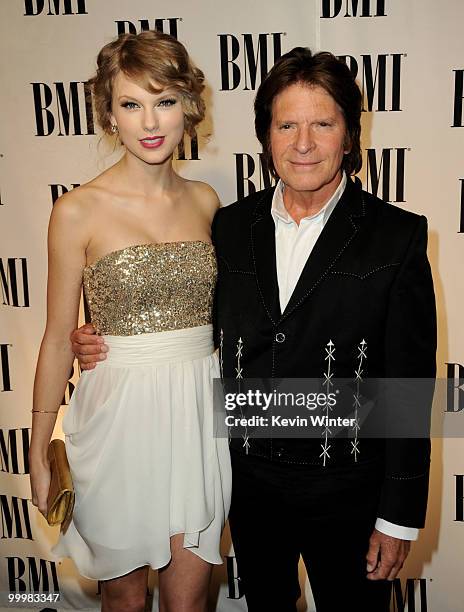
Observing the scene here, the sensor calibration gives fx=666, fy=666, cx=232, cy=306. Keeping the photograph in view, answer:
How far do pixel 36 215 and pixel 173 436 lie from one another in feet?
3.87

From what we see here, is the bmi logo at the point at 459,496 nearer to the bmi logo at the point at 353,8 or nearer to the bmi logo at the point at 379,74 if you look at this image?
the bmi logo at the point at 379,74

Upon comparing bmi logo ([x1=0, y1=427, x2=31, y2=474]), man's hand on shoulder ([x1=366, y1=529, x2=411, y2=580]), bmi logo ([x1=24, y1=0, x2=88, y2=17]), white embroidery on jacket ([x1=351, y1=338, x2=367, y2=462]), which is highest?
bmi logo ([x1=24, y1=0, x2=88, y2=17])

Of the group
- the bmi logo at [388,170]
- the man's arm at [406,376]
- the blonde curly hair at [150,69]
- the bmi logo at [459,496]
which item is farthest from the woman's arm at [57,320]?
the bmi logo at [459,496]

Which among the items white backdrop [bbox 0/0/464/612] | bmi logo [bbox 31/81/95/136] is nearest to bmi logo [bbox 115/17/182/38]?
white backdrop [bbox 0/0/464/612]

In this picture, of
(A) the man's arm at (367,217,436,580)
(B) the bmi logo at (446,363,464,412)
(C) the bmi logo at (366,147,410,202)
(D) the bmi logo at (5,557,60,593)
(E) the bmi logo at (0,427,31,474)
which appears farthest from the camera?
(D) the bmi logo at (5,557,60,593)

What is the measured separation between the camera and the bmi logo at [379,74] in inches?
88.0

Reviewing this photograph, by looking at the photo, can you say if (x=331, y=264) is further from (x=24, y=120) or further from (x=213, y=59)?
(x=24, y=120)

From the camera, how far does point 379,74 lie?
2.25 meters

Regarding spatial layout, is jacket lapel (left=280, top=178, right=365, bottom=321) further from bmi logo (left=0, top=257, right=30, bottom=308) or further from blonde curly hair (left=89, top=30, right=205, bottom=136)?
bmi logo (left=0, top=257, right=30, bottom=308)

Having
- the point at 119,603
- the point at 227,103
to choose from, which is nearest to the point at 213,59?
the point at 227,103

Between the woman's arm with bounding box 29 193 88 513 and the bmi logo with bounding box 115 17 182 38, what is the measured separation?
955 mm

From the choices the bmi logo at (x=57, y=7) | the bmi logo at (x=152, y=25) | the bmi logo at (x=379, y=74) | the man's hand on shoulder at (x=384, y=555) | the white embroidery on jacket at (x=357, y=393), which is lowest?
the man's hand on shoulder at (x=384, y=555)

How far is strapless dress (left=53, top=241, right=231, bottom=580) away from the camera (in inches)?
62.4

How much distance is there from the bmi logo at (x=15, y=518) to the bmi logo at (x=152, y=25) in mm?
1821
